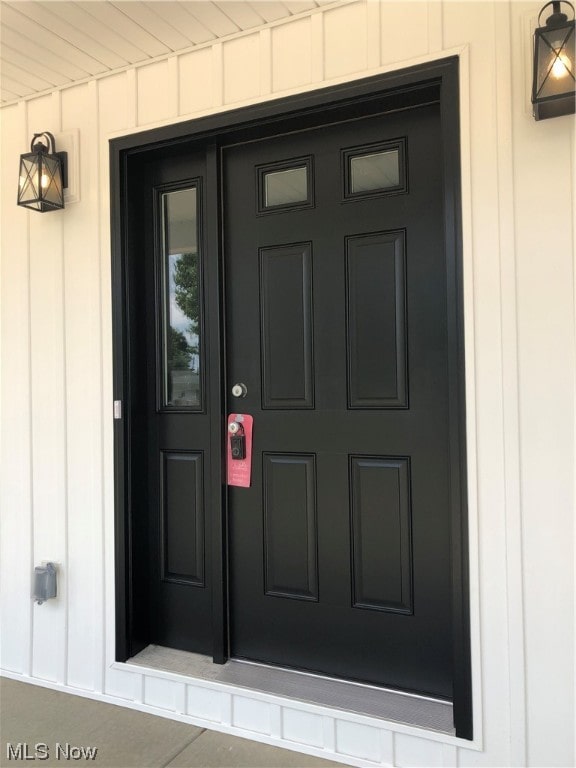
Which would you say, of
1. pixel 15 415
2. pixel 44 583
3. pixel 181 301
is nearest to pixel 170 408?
pixel 181 301

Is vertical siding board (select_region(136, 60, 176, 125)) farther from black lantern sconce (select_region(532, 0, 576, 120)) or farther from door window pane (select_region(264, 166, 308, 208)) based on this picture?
black lantern sconce (select_region(532, 0, 576, 120))

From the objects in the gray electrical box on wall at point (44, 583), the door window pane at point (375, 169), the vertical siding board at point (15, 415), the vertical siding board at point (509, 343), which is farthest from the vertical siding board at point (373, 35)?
the gray electrical box on wall at point (44, 583)

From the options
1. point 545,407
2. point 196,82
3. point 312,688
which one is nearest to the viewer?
point 545,407

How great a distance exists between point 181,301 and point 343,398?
83 centimetres

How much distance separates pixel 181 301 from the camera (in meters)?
2.37

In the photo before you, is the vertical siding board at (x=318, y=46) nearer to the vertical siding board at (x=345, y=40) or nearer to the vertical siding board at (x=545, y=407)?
the vertical siding board at (x=345, y=40)

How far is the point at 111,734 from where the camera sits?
2018mm

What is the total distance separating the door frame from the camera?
5.78ft

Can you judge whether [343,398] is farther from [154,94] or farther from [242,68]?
[154,94]

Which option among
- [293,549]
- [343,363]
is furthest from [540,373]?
[293,549]

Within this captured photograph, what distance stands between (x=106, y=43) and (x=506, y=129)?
1.51m

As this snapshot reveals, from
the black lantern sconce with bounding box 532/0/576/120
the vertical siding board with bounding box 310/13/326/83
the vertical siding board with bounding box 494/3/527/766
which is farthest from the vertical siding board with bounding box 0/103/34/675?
the black lantern sconce with bounding box 532/0/576/120

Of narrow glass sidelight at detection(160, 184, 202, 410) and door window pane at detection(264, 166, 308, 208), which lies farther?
narrow glass sidelight at detection(160, 184, 202, 410)

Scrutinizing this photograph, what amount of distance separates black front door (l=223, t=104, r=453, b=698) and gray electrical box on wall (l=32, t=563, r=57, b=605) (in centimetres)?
78
